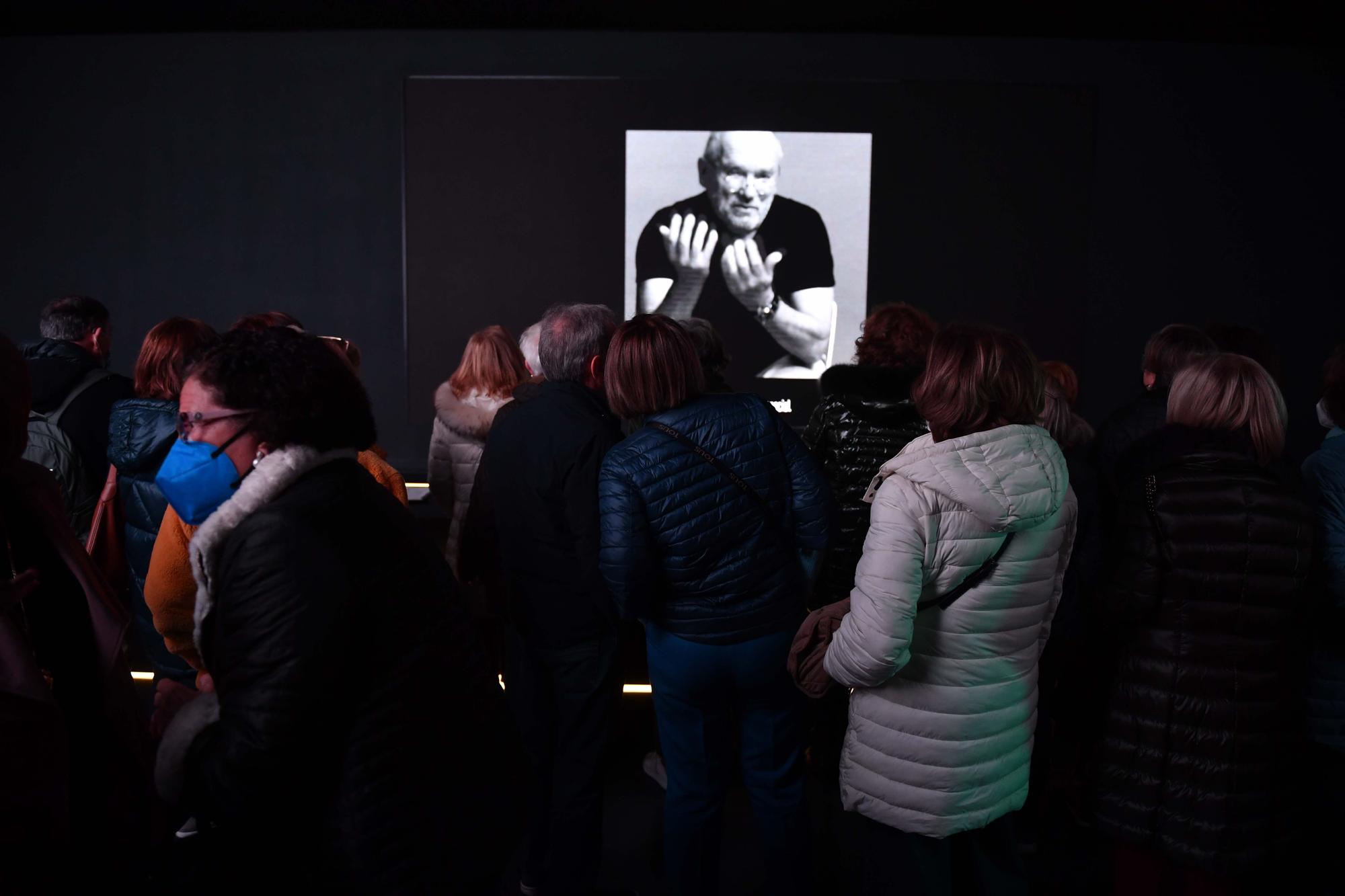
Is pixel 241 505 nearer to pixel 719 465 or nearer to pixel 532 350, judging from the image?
pixel 719 465

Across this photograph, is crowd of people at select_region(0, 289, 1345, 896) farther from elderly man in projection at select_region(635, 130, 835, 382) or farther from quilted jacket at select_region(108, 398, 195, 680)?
elderly man in projection at select_region(635, 130, 835, 382)

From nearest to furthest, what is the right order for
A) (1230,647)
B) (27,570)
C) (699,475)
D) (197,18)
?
(27,570) < (1230,647) < (699,475) < (197,18)

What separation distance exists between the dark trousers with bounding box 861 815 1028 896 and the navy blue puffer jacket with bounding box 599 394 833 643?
529mm

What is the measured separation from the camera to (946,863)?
193 cm

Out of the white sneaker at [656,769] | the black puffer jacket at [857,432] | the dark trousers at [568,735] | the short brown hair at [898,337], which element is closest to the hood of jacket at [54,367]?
the dark trousers at [568,735]

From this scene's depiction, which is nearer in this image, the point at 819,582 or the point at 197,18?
the point at 819,582

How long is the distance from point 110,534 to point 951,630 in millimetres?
2290

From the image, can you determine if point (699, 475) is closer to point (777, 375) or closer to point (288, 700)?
point (288, 700)

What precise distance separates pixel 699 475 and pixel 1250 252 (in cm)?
519

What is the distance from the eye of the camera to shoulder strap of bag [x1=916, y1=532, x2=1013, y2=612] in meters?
1.81

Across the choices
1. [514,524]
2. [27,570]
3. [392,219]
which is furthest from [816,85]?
[27,570]

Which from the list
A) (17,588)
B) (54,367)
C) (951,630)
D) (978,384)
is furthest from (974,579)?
(54,367)

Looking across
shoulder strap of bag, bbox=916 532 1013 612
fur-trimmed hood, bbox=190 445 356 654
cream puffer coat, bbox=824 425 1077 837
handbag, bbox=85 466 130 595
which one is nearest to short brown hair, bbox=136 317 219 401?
handbag, bbox=85 466 130 595

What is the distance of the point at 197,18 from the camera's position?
18.0 ft
